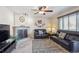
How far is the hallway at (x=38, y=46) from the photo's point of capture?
223cm

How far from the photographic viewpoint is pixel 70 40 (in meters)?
2.22

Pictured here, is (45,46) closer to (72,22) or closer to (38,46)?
(38,46)

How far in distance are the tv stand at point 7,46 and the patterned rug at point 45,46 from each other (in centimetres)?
46

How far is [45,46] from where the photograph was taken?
233cm

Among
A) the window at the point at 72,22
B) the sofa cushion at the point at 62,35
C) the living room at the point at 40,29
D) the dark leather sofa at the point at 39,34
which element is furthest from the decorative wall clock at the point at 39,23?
the window at the point at 72,22

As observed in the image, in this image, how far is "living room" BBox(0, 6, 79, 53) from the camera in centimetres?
217

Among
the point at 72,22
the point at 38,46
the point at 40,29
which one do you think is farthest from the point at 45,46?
the point at 72,22

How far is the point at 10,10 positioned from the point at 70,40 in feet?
4.76

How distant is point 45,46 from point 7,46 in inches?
33.6

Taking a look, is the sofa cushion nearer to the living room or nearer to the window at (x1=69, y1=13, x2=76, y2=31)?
the living room
